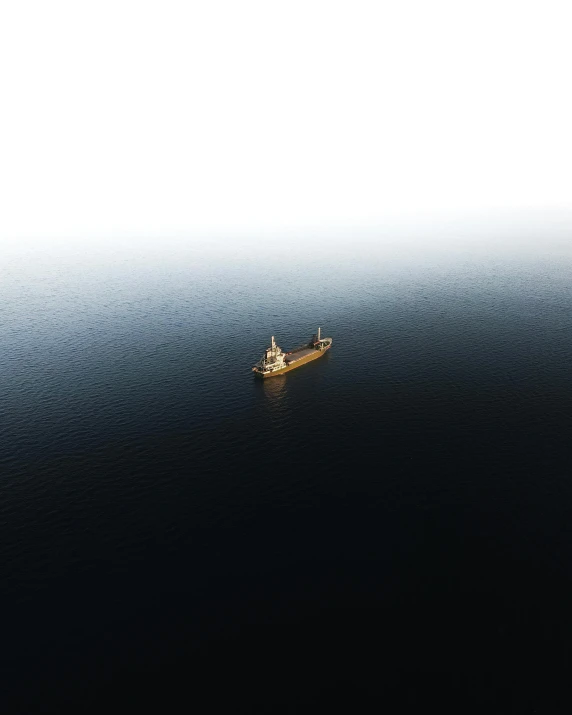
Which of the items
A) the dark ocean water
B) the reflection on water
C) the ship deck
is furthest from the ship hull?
the dark ocean water

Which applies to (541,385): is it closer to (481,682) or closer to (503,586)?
(503,586)

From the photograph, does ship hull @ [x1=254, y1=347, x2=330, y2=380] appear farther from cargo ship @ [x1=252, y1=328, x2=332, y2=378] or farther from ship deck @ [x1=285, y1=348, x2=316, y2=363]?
ship deck @ [x1=285, y1=348, x2=316, y2=363]

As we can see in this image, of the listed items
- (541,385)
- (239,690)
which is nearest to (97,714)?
(239,690)

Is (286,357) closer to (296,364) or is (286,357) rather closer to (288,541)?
(296,364)

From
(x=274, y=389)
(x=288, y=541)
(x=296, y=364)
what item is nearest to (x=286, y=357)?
(x=296, y=364)

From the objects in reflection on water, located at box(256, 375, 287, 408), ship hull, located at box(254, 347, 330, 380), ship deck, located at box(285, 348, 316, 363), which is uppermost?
ship deck, located at box(285, 348, 316, 363)

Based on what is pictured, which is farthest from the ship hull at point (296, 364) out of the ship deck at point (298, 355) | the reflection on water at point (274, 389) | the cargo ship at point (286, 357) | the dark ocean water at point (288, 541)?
the dark ocean water at point (288, 541)
